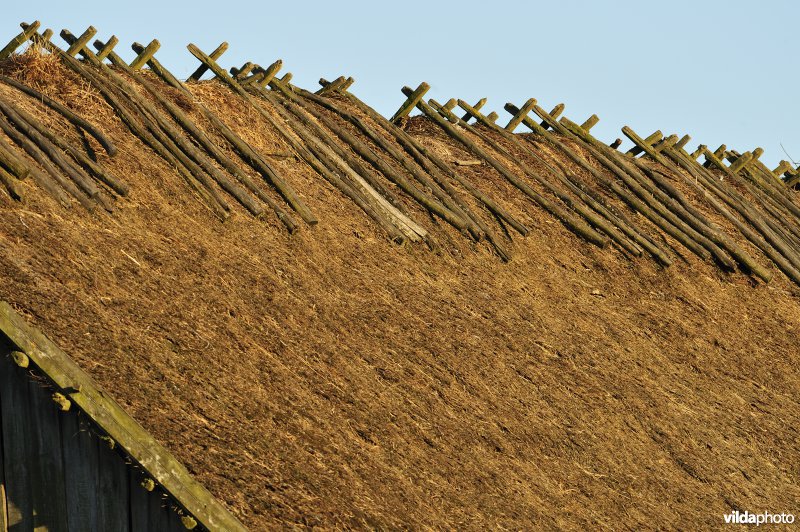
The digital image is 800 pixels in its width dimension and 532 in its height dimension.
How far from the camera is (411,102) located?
49.3ft

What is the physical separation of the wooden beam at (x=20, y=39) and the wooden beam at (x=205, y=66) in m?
1.85

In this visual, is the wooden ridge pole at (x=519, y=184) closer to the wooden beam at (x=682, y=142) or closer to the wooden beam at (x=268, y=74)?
the wooden beam at (x=268, y=74)

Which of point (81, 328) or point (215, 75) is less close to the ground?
point (215, 75)

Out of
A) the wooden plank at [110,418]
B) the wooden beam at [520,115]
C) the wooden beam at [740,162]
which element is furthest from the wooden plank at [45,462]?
the wooden beam at [740,162]

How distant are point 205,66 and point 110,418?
6959 millimetres

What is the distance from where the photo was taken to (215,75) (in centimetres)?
1319

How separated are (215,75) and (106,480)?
21.7 ft

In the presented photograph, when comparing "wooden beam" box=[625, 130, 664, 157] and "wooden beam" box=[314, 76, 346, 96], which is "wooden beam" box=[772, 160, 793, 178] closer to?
"wooden beam" box=[625, 130, 664, 157]

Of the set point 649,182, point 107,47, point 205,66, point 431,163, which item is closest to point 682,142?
point 649,182

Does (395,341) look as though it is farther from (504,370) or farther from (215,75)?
(215,75)

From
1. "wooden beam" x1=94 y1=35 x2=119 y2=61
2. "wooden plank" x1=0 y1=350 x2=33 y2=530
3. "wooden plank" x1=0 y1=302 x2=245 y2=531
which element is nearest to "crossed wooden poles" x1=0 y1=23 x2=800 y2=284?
"wooden beam" x1=94 y1=35 x2=119 y2=61

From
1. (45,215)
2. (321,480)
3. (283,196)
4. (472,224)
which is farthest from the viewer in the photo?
(472,224)

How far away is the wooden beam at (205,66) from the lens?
521 inches

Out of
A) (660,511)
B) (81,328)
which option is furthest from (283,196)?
(660,511)
